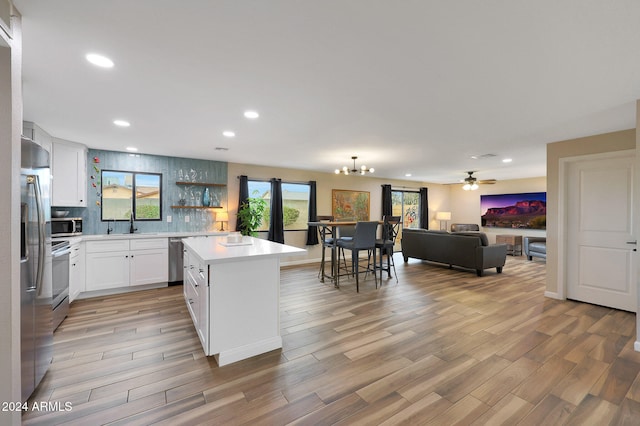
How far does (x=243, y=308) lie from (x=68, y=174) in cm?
385

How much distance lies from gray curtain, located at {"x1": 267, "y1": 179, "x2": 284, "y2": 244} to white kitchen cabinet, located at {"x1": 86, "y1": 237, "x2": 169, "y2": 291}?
2226 mm

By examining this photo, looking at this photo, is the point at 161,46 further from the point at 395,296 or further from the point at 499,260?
the point at 499,260

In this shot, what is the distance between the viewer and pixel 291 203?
22.4 ft

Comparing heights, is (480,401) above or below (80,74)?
below

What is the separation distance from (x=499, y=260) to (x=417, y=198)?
4184mm

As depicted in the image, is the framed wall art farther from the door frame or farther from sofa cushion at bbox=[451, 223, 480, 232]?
the door frame

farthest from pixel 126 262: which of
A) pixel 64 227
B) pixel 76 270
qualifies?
pixel 64 227

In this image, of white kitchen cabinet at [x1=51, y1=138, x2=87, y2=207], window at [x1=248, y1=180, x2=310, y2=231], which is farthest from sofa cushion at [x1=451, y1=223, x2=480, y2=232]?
white kitchen cabinet at [x1=51, y1=138, x2=87, y2=207]

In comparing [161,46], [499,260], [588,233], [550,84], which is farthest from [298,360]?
[499,260]

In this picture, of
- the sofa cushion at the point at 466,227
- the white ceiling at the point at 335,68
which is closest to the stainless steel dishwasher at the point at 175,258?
the white ceiling at the point at 335,68

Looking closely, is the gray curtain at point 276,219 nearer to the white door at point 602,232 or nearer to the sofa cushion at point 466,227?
the white door at point 602,232

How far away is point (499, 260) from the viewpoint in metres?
5.79

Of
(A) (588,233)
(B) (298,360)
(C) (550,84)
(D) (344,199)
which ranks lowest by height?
(B) (298,360)

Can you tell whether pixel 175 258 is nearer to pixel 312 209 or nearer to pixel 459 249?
pixel 312 209
